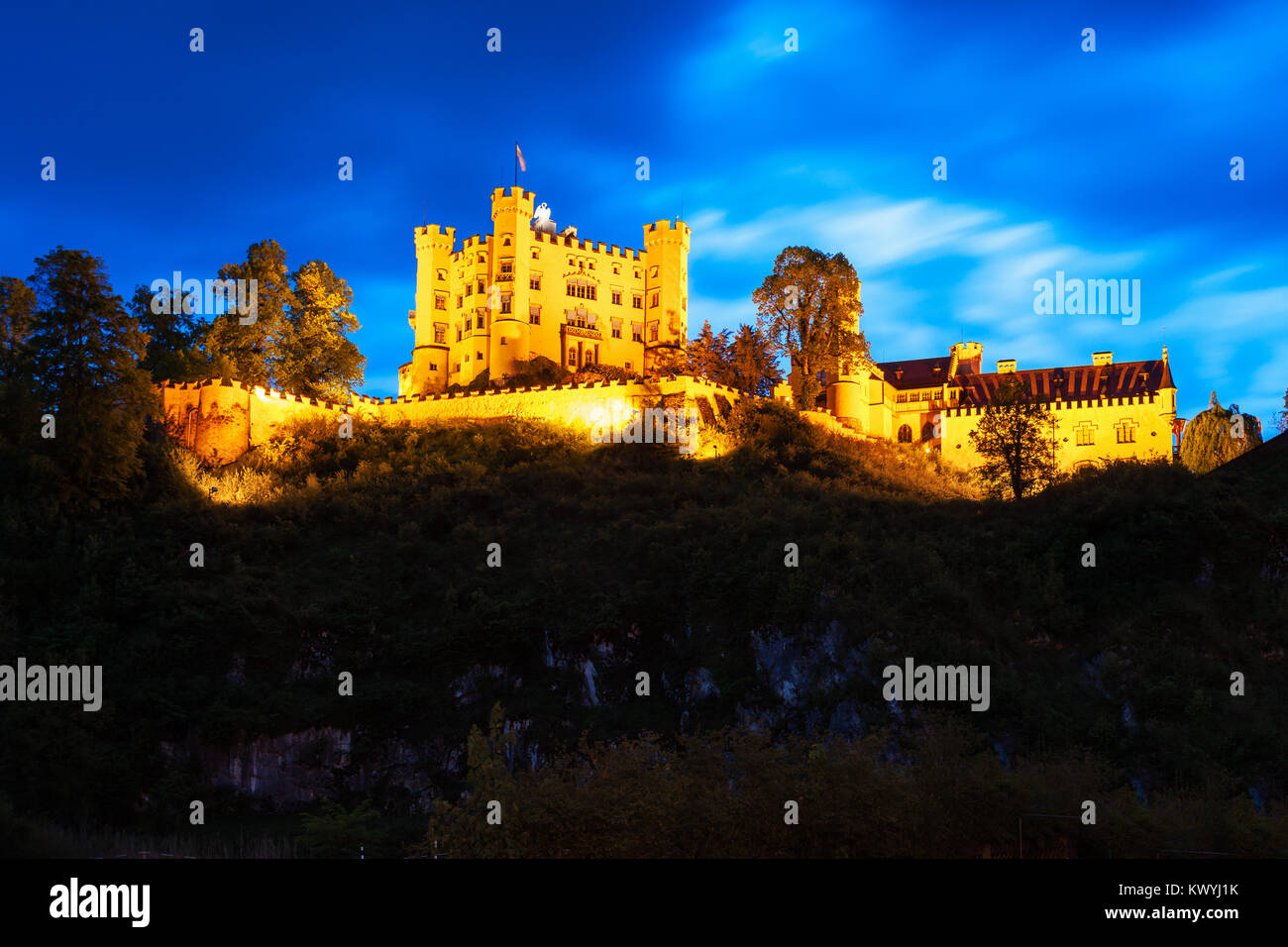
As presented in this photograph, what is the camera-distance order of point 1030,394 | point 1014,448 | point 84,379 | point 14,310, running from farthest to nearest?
point 1030,394 < point 14,310 < point 1014,448 < point 84,379

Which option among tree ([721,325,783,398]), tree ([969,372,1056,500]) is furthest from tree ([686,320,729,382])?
tree ([969,372,1056,500])

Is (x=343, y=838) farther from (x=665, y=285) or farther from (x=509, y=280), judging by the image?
(x=665, y=285)

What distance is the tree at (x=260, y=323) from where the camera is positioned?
72.5 meters

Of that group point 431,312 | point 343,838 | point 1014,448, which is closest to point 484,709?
point 343,838

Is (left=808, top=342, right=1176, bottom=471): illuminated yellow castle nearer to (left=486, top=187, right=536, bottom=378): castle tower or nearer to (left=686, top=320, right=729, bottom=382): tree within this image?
(left=686, top=320, right=729, bottom=382): tree

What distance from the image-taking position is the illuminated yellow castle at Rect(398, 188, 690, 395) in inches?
3748

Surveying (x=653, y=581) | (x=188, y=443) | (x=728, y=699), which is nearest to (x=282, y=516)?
(x=188, y=443)

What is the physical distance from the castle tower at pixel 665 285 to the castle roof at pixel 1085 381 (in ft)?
83.8

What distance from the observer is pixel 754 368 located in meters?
76.4

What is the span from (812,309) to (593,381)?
51.1 feet

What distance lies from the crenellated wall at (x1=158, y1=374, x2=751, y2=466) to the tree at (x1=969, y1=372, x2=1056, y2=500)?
15.4 meters

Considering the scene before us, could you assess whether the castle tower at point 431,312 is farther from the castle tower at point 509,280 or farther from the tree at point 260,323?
the tree at point 260,323

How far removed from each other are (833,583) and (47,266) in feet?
121
